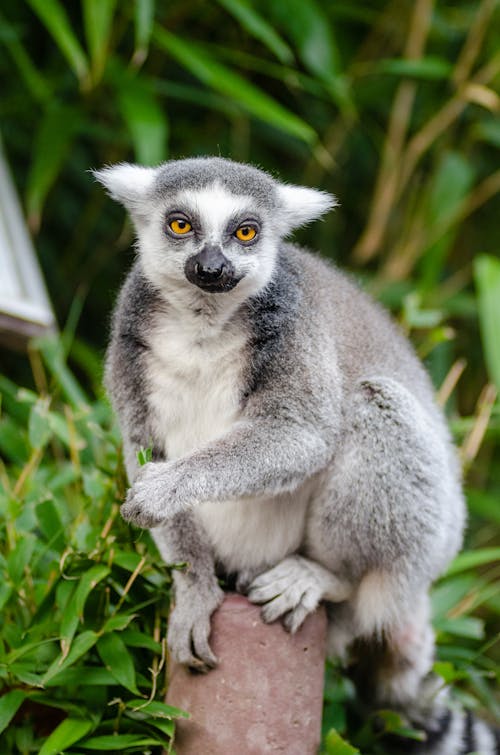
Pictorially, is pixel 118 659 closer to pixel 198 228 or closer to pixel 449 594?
pixel 198 228

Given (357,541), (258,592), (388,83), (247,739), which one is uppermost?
(388,83)

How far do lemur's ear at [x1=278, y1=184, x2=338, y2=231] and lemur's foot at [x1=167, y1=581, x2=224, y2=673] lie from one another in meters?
1.39

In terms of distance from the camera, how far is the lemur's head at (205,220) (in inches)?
130

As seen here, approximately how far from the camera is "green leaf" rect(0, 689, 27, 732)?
3298 millimetres

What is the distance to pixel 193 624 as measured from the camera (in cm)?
338

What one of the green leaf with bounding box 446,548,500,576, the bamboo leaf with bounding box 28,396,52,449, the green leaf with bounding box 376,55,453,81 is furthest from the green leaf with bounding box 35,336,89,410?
the green leaf with bounding box 376,55,453,81

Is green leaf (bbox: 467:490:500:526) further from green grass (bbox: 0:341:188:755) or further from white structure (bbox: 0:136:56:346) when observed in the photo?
white structure (bbox: 0:136:56:346)

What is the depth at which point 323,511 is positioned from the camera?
352 cm

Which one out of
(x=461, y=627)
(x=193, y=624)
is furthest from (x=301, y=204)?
(x=461, y=627)

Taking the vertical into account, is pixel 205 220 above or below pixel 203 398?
above

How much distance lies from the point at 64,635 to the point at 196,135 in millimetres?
4887

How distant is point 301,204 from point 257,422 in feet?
3.03

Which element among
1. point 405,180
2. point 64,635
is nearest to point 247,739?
point 64,635

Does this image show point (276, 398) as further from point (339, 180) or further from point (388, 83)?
point (339, 180)
